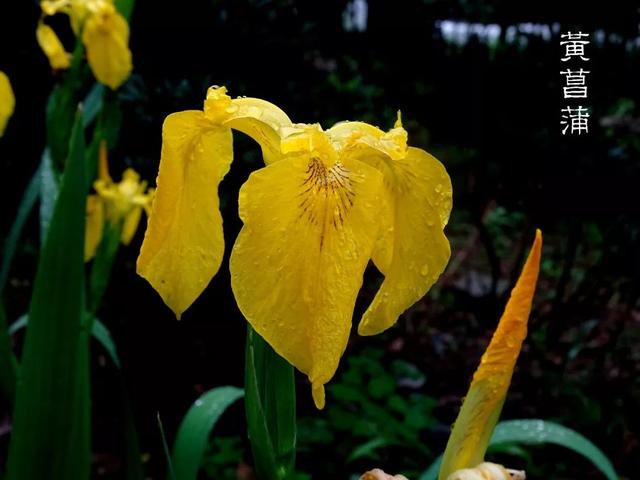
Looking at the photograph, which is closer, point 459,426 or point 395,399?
point 459,426

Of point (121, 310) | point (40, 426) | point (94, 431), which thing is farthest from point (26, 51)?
point (40, 426)

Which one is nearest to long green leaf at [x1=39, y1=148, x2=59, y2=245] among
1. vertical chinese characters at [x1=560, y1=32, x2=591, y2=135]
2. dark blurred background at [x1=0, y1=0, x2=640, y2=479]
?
dark blurred background at [x1=0, y1=0, x2=640, y2=479]

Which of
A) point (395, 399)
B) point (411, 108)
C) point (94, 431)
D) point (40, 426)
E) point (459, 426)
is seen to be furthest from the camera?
point (411, 108)

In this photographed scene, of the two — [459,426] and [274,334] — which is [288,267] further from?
[459,426]

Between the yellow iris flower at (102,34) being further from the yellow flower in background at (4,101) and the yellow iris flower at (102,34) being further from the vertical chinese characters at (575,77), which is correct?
the vertical chinese characters at (575,77)

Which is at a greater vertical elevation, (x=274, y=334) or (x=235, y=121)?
(x=235, y=121)

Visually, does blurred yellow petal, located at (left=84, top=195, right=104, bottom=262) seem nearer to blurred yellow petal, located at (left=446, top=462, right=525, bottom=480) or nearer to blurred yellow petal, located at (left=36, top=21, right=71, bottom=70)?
blurred yellow petal, located at (left=36, top=21, right=71, bottom=70)

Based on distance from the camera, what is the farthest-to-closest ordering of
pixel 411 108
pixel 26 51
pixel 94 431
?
pixel 411 108, pixel 26 51, pixel 94 431

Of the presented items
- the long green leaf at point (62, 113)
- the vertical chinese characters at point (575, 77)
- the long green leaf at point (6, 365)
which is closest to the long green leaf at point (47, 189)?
the long green leaf at point (62, 113)
